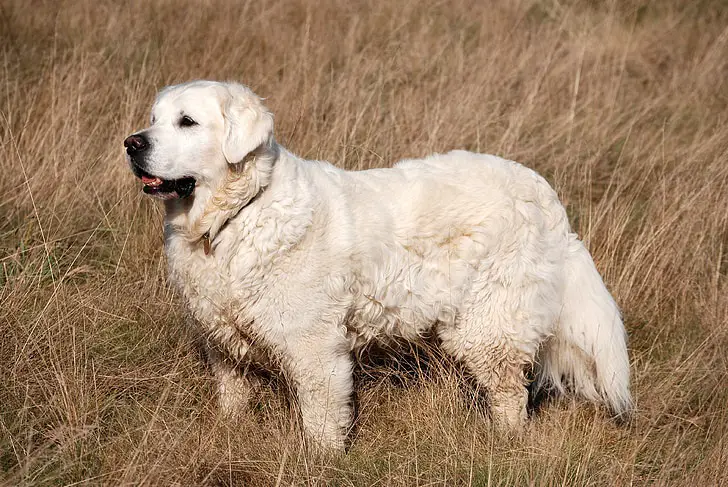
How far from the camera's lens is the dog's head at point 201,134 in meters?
3.34

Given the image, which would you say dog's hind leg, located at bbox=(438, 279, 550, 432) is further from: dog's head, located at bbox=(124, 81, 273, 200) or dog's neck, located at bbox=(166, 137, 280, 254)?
dog's head, located at bbox=(124, 81, 273, 200)

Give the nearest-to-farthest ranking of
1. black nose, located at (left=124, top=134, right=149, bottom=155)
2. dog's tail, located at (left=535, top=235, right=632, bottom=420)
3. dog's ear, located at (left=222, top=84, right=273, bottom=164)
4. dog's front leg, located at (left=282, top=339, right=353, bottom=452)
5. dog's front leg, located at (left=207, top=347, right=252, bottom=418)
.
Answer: black nose, located at (left=124, top=134, right=149, bottom=155), dog's ear, located at (left=222, top=84, right=273, bottom=164), dog's front leg, located at (left=282, top=339, right=353, bottom=452), dog's front leg, located at (left=207, top=347, right=252, bottom=418), dog's tail, located at (left=535, top=235, right=632, bottom=420)

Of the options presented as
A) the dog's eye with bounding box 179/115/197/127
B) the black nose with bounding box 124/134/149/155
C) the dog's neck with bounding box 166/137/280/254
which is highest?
the dog's eye with bounding box 179/115/197/127

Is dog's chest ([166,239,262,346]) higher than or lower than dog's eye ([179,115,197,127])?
lower

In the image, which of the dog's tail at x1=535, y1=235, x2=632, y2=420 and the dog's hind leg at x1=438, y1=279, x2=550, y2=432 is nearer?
the dog's hind leg at x1=438, y1=279, x2=550, y2=432

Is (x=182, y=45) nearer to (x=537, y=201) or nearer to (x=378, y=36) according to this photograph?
(x=378, y=36)

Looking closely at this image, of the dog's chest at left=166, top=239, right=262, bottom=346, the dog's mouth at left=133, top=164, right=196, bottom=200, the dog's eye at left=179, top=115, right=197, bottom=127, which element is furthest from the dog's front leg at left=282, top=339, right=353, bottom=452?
the dog's eye at left=179, top=115, right=197, bottom=127

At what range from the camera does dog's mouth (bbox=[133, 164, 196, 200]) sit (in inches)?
133

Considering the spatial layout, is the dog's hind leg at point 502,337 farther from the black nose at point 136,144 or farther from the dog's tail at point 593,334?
the black nose at point 136,144

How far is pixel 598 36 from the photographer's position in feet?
26.5

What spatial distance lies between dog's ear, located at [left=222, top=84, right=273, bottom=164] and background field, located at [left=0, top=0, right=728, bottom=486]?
42.2 inches

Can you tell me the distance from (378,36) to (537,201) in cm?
381

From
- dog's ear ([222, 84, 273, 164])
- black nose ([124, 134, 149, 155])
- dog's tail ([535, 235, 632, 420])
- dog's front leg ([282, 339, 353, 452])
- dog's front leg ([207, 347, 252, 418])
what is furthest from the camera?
dog's tail ([535, 235, 632, 420])

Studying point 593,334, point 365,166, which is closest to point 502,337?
point 593,334
